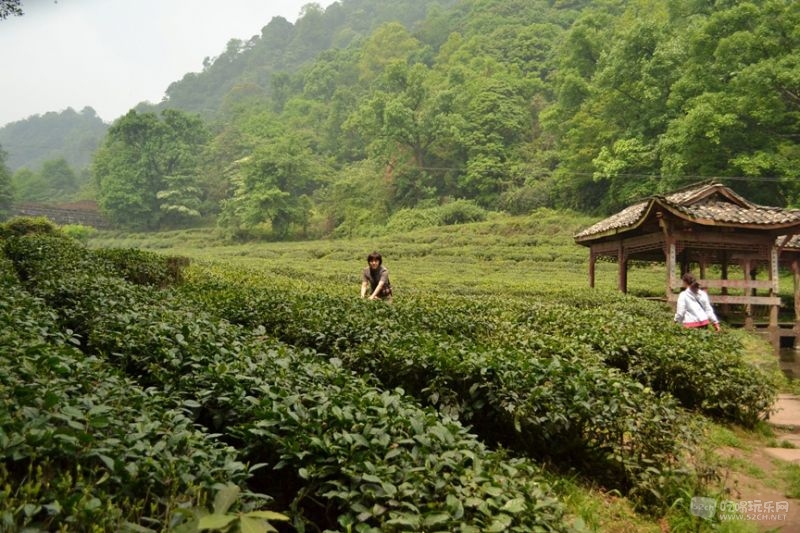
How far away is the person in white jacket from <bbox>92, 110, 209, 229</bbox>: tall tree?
56754 mm

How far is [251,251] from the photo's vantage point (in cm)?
3959

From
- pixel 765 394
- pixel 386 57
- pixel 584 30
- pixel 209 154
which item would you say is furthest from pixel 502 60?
pixel 765 394

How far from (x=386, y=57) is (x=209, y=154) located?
106 ft

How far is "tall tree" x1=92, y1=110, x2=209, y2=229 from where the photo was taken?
6003 cm

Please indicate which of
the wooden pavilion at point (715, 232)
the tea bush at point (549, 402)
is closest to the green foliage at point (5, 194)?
the wooden pavilion at point (715, 232)

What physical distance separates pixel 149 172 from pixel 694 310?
63.8m

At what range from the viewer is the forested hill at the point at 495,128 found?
2761 cm

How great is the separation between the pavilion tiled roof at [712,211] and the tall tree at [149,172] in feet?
171

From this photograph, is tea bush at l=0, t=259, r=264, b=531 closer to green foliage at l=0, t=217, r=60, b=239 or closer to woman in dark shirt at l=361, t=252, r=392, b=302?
woman in dark shirt at l=361, t=252, r=392, b=302

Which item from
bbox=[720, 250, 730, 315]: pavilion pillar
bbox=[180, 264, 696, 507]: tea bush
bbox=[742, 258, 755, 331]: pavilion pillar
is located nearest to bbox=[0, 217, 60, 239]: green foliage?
bbox=[180, 264, 696, 507]: tea bush

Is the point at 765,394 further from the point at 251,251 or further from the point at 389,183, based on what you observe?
the point at 389,183

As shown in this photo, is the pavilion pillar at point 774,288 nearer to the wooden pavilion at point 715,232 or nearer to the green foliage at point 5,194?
the wooden pavilion at point 715,232

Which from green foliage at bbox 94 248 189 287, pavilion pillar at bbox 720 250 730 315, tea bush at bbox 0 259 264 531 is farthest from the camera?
pavilion pillar at bbox 720 250 730 315

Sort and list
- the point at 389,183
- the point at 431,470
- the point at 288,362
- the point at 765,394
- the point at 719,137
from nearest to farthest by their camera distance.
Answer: the point at 431,470, the point at 288,362, the point at 765,394, the point at 719,137, the point at 389,183
